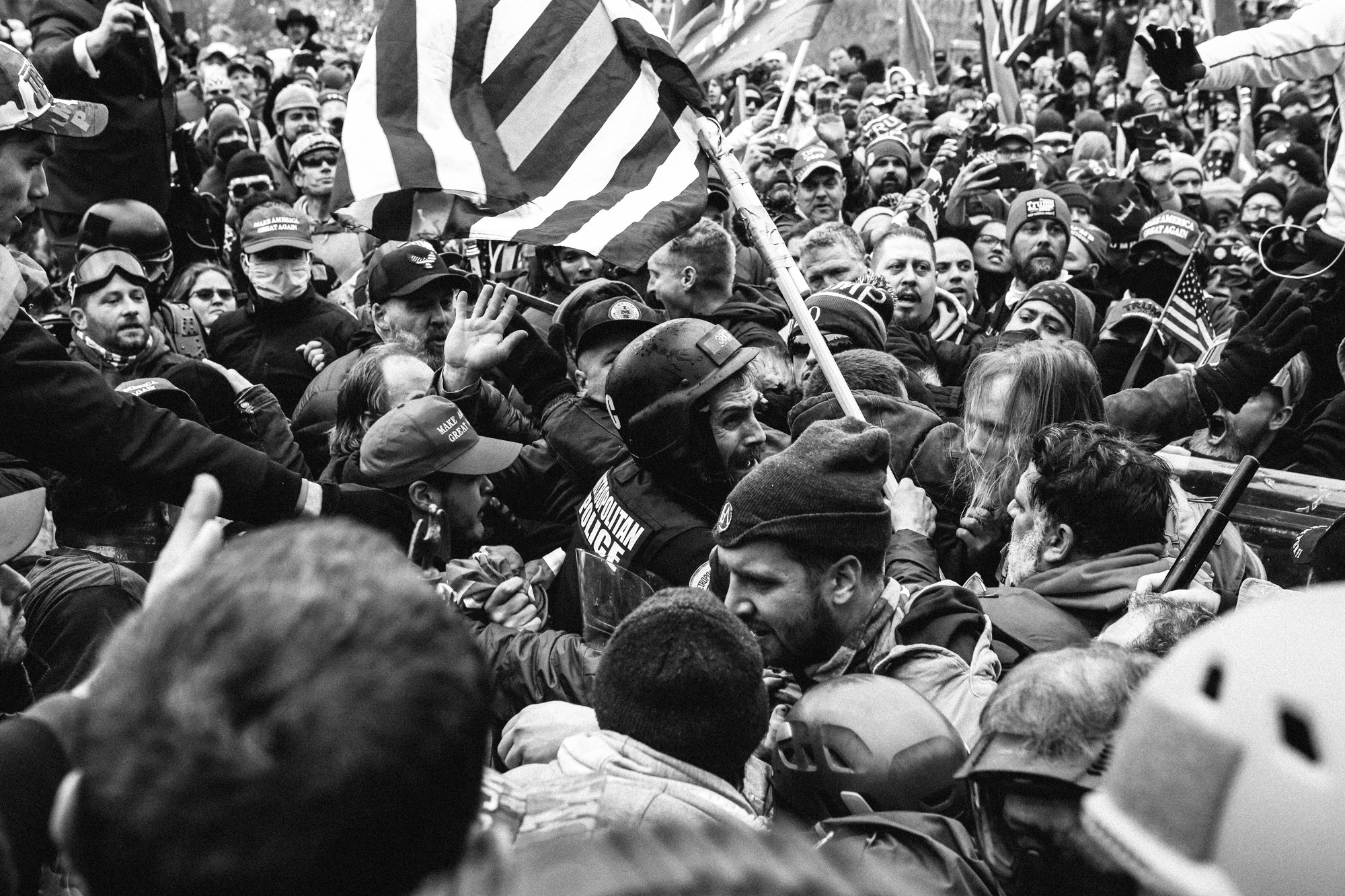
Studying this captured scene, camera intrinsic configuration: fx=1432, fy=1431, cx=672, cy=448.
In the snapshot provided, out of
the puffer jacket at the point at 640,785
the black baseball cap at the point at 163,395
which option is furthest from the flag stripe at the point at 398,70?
the puffer jacket at the point at 640,785

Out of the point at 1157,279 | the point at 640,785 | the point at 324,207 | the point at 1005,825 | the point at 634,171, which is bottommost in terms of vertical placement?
the point at 324,207

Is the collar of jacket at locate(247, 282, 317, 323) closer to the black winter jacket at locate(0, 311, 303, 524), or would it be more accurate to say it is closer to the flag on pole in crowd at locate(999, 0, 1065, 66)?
the black winter jacket at locate(0, 311, 303, 524)

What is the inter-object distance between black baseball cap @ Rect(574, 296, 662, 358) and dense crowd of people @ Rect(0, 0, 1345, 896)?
19 millimetres

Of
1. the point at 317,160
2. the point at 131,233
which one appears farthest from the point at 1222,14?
the point at 131,233

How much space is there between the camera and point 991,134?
1298 cm

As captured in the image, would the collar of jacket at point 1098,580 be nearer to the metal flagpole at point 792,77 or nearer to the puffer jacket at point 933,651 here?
the puffer jacket at point 933,651

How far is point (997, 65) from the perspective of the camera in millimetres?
12086

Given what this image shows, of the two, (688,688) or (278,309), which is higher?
(688,688)

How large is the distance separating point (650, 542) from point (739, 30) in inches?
97.8

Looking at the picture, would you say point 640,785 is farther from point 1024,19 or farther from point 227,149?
point 1024,19

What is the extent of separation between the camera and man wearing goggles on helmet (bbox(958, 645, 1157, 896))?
2.11 metres

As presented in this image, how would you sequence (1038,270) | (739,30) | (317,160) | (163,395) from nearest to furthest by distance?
(163,395) < (739,30) < (1038,270) < (317,160)

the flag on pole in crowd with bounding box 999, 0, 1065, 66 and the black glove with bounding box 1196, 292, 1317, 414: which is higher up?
the flag on pole in crowd with bounding box 999, 0, 1065, 66

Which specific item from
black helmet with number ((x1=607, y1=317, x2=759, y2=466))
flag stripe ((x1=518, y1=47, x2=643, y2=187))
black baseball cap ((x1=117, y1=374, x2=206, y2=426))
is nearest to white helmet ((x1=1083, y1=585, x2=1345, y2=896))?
black helmet with number ((x1=607, y1=317, x2=759, y2=466))
